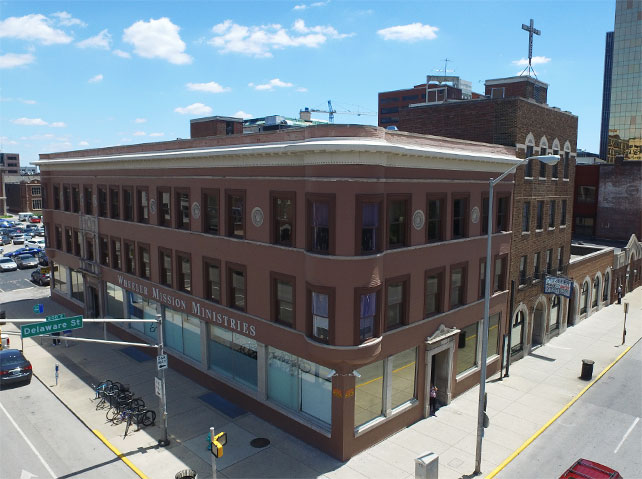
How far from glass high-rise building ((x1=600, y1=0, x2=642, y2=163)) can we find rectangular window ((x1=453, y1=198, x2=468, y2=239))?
129028mm

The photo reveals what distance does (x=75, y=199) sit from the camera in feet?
122

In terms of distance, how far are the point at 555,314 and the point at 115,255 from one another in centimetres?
3105

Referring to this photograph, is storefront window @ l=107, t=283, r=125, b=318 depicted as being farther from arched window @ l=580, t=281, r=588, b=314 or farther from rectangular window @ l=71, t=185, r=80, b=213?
arched window @ l=580, t=281, r=588, b=314

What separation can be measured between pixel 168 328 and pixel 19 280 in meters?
33.3

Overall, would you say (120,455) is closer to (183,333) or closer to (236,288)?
(236,288)

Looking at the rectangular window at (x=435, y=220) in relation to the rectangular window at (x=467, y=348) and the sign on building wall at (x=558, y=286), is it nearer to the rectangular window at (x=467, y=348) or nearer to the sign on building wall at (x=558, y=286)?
the rectangular window at (x=467, y=348)

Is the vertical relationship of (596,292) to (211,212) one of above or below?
below

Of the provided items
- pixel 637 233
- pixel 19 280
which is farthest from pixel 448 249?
pixel 19 280

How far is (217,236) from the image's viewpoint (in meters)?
23.5

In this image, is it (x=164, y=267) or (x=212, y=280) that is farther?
(x=164, y=267)

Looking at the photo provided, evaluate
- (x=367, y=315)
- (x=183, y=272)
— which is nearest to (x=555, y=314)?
(x=367, y=315)

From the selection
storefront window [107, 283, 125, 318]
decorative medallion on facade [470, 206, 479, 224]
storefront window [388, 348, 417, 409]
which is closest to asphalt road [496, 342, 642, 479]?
storefront window [388, 348, 417, 409]

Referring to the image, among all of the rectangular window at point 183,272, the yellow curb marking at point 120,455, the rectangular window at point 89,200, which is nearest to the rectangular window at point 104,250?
the rectangular window at point 89,200

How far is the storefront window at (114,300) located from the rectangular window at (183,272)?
782 centimetres
